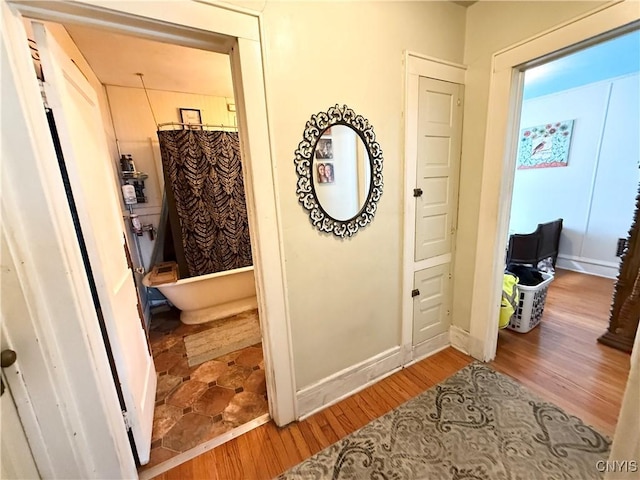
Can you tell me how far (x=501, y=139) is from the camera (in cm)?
165

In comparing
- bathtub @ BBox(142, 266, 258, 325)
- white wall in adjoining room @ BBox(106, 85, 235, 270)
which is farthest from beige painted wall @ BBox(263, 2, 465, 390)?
white wall in adjoining room @ BBox(106, 85, 235, 270)

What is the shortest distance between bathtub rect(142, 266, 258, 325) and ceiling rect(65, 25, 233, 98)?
1843mm

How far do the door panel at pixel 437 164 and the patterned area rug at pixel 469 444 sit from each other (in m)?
0.96

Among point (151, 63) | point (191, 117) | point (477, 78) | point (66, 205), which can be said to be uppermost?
point (151, 63)

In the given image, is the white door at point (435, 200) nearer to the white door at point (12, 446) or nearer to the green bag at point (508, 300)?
the green bag at point (508, 300)

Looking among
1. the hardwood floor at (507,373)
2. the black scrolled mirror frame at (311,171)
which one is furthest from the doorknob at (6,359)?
the black scrolled mirror frame at (311,171)

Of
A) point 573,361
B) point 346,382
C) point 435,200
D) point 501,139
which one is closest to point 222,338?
point 346,382

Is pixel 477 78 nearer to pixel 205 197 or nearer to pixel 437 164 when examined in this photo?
pixel 437 164

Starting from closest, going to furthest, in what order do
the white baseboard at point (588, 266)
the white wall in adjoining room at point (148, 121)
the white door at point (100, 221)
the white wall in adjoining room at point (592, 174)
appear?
1. the white door at point (100, 221)
2. the white wall in adjoining room at point (148, 121)
3. the white wall in adjoining room at point (592, 174)
4. the white baseboard at point (588, 266)

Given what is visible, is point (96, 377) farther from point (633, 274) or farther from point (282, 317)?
point (633, 274)

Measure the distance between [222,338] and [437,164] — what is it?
232 centimetres

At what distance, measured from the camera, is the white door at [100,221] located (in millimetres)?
1005

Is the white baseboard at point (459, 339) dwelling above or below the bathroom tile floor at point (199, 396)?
above

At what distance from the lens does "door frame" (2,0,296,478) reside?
84 cm
